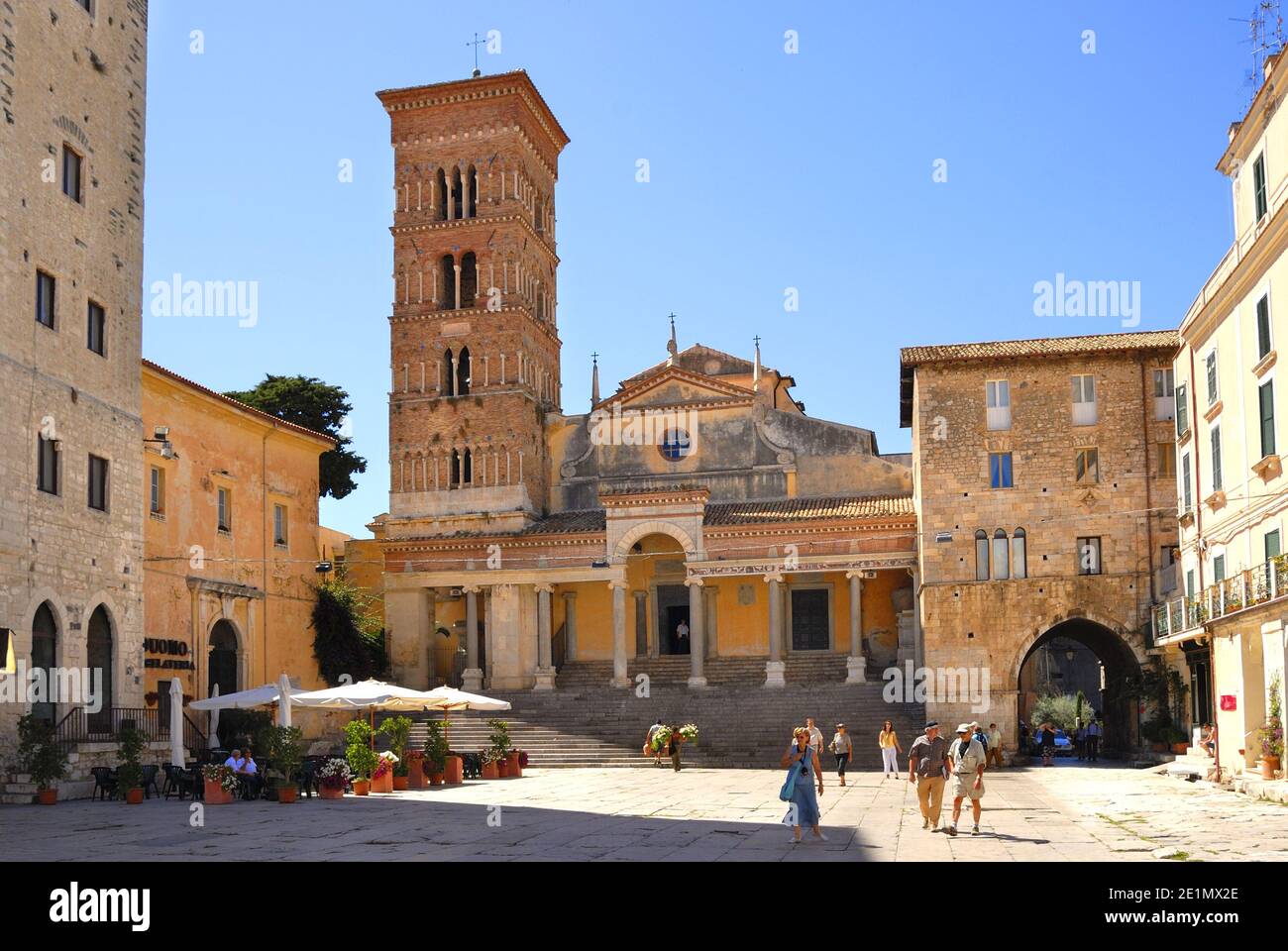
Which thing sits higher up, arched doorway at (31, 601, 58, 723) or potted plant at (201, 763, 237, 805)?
arched doorway at (31, 601, 58, 723)

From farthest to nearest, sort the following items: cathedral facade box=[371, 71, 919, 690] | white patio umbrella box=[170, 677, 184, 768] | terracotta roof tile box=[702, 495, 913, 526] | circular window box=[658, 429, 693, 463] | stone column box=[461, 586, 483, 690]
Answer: circular window box=[658, 429, 693, 463], stone column box=[461, 586, 483, 690], cathedral facade box=[371, 71, 919, 690], terracotta roof tile box=[702, 495, 913, 526], white patio umbrella box=[170, 677, 184, 768]

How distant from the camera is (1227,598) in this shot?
27422 millimetres

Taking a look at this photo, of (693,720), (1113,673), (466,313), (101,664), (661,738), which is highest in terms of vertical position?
(466,313)

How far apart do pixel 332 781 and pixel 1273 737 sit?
54.3ft

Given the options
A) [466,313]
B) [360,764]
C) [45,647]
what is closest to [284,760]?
[360,764]

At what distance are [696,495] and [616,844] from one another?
27479mm

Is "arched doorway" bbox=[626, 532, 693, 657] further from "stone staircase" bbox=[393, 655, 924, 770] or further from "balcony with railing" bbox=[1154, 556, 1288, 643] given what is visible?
"balcony with railing" bbox=[1154, 556, 1288, 643]

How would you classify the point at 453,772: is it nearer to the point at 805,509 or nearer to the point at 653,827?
the point at 653,827

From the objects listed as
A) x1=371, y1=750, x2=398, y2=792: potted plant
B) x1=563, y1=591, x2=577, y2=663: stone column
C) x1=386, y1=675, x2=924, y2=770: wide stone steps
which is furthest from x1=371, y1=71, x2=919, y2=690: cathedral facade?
x1=371, y1=750, x2=398, y2=792: potted plant

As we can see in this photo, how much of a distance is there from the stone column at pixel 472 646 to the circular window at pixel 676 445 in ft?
25.9

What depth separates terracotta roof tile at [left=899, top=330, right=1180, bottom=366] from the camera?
125 ft

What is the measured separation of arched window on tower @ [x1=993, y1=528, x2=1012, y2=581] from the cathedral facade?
4681 mm

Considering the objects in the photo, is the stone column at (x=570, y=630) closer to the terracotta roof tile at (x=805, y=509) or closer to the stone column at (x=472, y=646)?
the stone column at (x=472, y=646)
